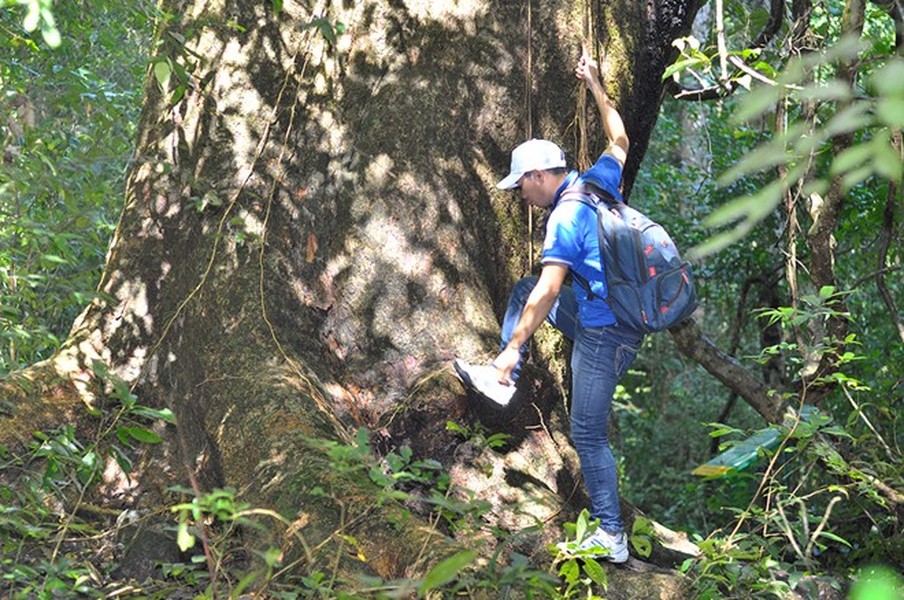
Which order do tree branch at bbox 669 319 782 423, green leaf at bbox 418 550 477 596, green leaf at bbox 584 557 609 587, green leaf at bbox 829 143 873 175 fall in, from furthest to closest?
tree branch at bbox 669 319 782 423, green leaf at bbox 584 557 609 587, green leaf at bbox 418 550 477 596, green leaf at bbox 829 143 873 175

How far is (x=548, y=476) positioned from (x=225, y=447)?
136 centimetres

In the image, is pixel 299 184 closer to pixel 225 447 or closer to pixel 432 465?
pixel 225 447

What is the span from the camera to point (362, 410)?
4746 millimetres

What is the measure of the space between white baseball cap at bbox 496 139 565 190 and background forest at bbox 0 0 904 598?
0.60m

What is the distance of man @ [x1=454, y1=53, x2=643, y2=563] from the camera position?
445cm

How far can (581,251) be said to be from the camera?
451 centimetres

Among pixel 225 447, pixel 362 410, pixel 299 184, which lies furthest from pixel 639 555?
pixel 299 184

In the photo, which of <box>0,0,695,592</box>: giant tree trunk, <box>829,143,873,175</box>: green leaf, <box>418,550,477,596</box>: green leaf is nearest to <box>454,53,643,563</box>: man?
<box>0,0,695,592</box>: giant tree trunk

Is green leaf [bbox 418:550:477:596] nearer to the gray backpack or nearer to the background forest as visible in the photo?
the background forest

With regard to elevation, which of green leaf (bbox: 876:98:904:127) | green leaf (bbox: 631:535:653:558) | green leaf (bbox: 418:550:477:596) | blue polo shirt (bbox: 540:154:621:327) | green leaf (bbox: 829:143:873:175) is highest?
green leaf (bbox: 876:98:904:127)

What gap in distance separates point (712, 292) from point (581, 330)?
754 centimetres

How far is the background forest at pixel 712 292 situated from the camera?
3.30 metres

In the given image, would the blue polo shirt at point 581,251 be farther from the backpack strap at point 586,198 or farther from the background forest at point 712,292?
the background forest at point 712,292

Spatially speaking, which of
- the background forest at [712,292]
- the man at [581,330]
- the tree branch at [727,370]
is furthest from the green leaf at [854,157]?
the tree branch at [727,370]
